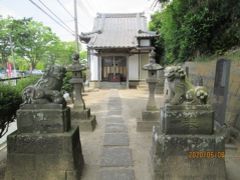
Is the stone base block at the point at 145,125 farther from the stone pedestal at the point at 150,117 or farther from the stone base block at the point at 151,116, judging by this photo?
the stone base block at the point at 151,116

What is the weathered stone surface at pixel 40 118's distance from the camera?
3.29 metres

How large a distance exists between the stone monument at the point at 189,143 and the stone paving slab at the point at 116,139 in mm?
1889

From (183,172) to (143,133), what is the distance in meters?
2.80

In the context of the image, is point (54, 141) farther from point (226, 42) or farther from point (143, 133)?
point (226, 42)

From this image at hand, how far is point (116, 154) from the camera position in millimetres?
4422

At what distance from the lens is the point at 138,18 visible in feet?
71.5

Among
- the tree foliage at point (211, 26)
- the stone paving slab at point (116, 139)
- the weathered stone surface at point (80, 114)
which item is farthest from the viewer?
the tree foliage at point (211, 26)

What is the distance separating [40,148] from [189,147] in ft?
6.27

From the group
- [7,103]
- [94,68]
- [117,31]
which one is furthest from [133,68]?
[7,103]

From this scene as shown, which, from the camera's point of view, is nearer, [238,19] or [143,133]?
[143,133]

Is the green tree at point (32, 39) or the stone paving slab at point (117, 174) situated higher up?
the green tree at point (32, 39)

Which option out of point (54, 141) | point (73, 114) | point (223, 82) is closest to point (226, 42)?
point (223, 82)

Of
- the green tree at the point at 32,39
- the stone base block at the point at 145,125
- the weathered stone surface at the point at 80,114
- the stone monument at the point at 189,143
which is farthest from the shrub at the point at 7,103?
the green tree at the point at 32,39

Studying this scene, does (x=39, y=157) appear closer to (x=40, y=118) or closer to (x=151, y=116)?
(x=40, y=118)
